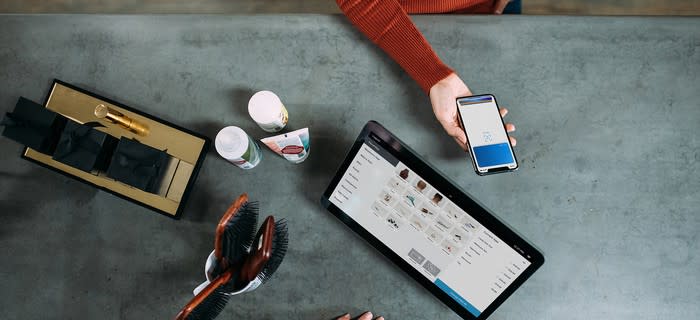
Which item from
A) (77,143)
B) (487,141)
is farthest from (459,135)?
(77,143)

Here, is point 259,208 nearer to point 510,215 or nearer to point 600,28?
point 510,215

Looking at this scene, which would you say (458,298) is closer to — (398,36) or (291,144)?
(291,144)

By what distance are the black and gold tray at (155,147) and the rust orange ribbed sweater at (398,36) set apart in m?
0.42

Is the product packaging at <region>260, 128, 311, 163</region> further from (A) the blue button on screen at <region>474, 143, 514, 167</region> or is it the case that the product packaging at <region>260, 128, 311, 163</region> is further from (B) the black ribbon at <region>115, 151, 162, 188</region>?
(A) the blue button on screen at <region>474, 143, 514, 167</region>

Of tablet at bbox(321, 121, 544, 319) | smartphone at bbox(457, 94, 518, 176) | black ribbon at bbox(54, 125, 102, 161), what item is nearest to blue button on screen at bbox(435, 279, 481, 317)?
tablet at bbox(321, 121, 544, 319)

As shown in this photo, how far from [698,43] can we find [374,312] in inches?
34.2

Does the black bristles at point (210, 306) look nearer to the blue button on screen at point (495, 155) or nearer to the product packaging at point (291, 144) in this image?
the product packaging at point (291, 144)

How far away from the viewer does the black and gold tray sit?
0.92 meters

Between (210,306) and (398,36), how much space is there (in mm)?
632

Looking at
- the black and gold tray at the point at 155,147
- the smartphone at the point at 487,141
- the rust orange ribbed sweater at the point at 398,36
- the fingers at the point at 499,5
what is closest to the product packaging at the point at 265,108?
the black and gold tray at the point at 155,147

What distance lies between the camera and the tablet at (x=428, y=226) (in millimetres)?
731

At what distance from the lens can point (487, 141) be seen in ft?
2.75

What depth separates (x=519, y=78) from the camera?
3.00 ft

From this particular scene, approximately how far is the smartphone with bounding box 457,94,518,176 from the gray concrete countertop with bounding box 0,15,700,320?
70 millimetres
